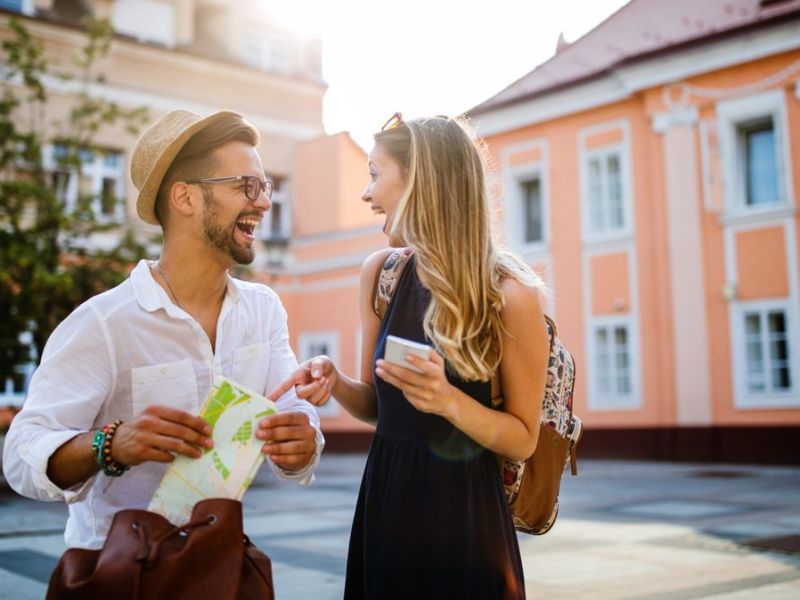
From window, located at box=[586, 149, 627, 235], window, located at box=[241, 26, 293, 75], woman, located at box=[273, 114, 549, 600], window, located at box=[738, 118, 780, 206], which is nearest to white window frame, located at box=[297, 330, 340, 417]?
window, located at box=[586, 149, 627, 235]

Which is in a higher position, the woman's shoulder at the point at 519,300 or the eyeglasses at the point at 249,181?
the eyeglasses at the point at 249,181

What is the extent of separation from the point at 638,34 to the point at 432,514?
805 inches

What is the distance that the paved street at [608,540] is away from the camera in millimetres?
5977

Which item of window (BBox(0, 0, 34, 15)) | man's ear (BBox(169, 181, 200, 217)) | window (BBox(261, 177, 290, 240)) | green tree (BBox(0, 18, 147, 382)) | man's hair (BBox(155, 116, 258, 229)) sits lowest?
man's ear (BBox(169, 181, 200, 217))

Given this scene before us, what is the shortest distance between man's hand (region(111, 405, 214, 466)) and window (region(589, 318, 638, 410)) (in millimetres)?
17469

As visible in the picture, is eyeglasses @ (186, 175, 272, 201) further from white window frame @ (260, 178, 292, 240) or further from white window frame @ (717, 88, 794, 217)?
white window frame @ (260, 178, 292, 240)

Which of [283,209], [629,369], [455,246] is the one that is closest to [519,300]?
[455,246]

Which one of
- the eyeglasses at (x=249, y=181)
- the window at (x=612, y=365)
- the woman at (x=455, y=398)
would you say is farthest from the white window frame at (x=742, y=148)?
the eyeglasses at (x=249, y=181)

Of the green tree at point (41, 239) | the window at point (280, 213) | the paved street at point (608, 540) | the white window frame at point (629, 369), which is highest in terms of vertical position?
the window at point (280, 213)

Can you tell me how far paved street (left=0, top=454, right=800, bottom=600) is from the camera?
5.98 metres

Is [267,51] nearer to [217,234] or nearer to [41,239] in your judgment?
[41,239]

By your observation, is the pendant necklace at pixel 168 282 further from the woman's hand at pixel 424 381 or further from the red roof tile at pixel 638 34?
the red roof tile at pixel 638 34

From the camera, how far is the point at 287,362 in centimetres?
267

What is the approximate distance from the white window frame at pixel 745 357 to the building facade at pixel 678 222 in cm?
3
